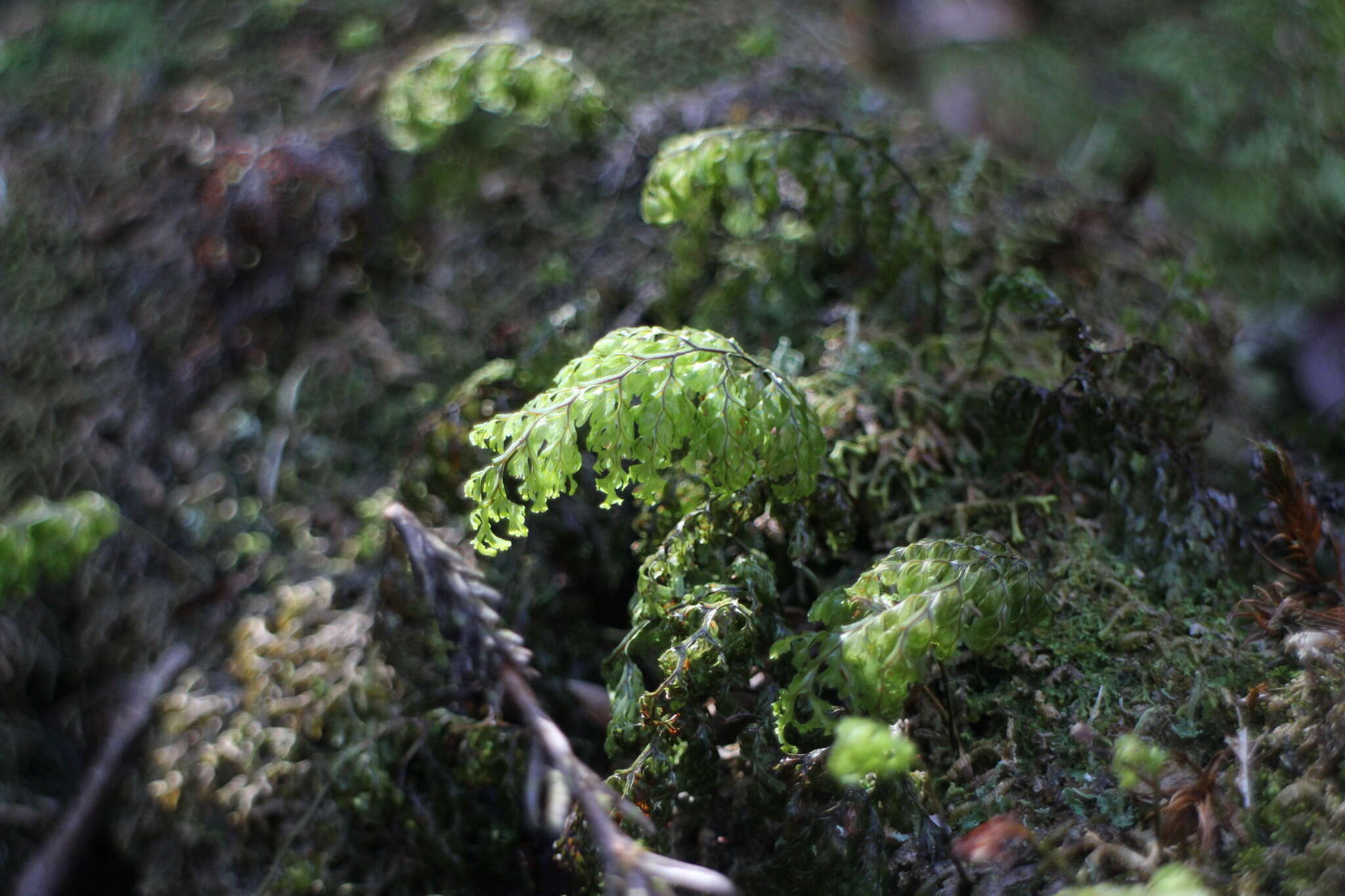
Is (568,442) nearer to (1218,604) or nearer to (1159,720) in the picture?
(1159,720)

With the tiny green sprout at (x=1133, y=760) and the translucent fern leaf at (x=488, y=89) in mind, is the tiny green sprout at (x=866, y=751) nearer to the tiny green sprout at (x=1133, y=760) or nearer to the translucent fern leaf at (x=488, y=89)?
the tiny green sprout at (x=1133, y=760)

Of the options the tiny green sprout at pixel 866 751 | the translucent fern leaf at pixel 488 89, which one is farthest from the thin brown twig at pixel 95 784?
the tiny green sprout at pixel 866 751

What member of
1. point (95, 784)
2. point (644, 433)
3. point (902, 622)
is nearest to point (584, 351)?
point (644, 433)

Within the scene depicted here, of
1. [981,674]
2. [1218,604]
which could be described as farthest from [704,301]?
[1218,604]

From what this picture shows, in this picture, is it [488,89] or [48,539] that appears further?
[488,89]

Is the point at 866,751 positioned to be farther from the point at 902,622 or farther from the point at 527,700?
the point at 527,700
